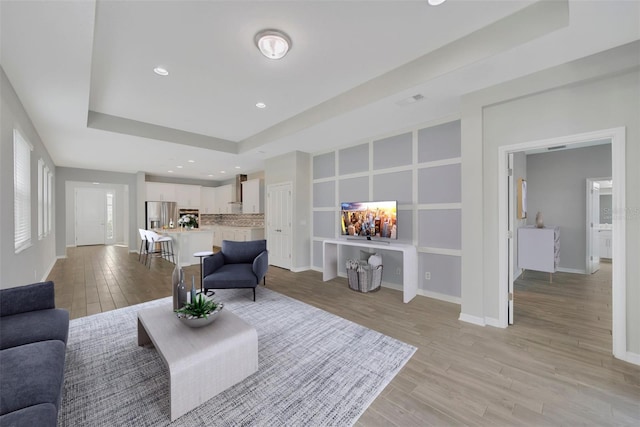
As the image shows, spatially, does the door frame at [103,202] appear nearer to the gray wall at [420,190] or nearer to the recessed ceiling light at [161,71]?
the recessed ceiling light at [161,71]

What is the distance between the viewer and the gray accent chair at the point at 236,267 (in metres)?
3.50

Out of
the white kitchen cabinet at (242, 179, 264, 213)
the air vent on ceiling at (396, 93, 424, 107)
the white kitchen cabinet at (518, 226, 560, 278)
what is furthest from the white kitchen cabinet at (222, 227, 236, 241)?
the white kitchen cabinet at (518, 226, 560, 278)

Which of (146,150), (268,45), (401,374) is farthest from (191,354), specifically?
(146,150)

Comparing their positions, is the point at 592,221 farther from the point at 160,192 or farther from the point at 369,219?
the point at 160,192

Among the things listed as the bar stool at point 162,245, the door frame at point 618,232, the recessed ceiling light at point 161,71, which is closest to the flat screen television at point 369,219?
the door frame at point 618,232

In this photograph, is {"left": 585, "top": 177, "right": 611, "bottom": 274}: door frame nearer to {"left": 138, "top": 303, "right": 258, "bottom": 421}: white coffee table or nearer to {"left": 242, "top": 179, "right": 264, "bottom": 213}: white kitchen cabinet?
{"left": 138, "top": 303, "right": 258, "bottom": 421}: white coffee table

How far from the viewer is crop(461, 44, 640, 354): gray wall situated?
2.09 metres

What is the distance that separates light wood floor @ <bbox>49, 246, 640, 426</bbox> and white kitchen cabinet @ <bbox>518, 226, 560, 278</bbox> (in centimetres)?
31

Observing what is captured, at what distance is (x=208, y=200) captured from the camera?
9.80m

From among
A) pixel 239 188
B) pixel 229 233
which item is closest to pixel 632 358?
pixel 229 233

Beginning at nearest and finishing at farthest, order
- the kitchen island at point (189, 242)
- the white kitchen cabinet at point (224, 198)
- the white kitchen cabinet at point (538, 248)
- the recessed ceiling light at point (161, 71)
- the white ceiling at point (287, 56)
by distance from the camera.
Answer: the white ceiling at point (287, 56)
the recessed ceiling light at point (161, 71)
the white kitchen cabinet at point (538, 248)
the kitchen island at point (189, 242)
the white kitchen cabinet at point (224, 198)

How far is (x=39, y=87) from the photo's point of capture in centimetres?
264

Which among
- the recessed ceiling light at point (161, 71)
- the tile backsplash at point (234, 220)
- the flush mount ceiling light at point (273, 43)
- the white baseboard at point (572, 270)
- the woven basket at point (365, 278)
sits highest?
the recessed ceiling light at point (161, 71)

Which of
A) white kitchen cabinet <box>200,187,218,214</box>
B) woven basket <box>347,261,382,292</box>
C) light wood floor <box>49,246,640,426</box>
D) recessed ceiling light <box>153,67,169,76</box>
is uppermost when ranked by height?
recessed ceiling light <box>153,67,169,76</box>
